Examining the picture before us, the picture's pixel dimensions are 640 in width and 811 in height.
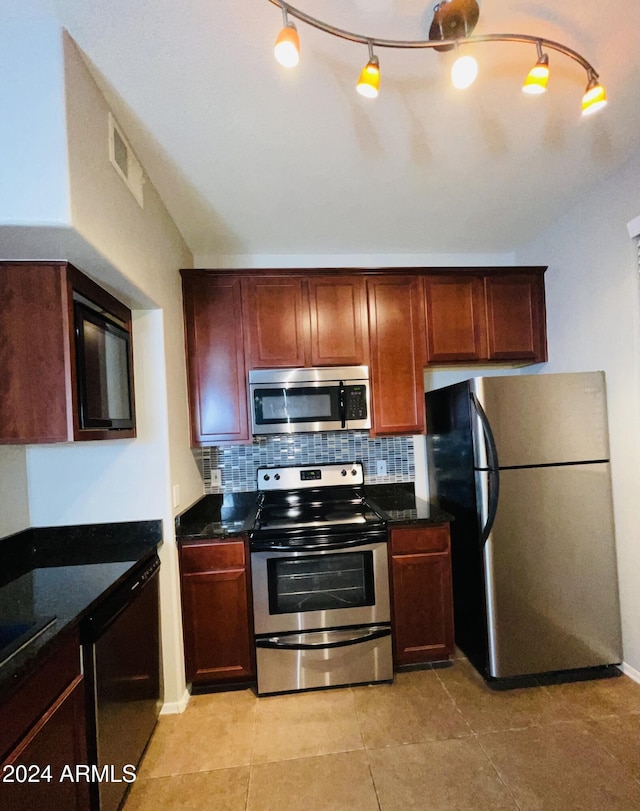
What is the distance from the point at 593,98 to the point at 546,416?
1.39 meters

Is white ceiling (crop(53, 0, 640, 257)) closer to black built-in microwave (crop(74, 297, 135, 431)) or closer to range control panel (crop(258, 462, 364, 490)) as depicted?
black built-in microwave (crop(74, 297, 135, 431))

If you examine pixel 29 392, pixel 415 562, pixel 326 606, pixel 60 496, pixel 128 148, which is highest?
pixel 128 148

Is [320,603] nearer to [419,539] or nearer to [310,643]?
[310,643]

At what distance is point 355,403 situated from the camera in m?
2.47

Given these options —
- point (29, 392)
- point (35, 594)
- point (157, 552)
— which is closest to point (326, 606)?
point (157, 552)

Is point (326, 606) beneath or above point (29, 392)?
beneath

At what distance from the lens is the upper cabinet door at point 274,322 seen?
2447 mm

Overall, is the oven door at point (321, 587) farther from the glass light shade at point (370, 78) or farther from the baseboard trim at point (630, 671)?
the glass light shade at point (370, 78)

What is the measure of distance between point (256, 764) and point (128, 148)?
2682mm

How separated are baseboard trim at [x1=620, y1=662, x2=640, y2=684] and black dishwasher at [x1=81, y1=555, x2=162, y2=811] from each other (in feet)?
8.12

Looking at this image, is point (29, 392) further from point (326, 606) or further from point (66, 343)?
point (326, 606)

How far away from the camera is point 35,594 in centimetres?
141

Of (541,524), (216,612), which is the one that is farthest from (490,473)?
(216,612)

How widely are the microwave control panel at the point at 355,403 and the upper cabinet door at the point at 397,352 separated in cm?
8
